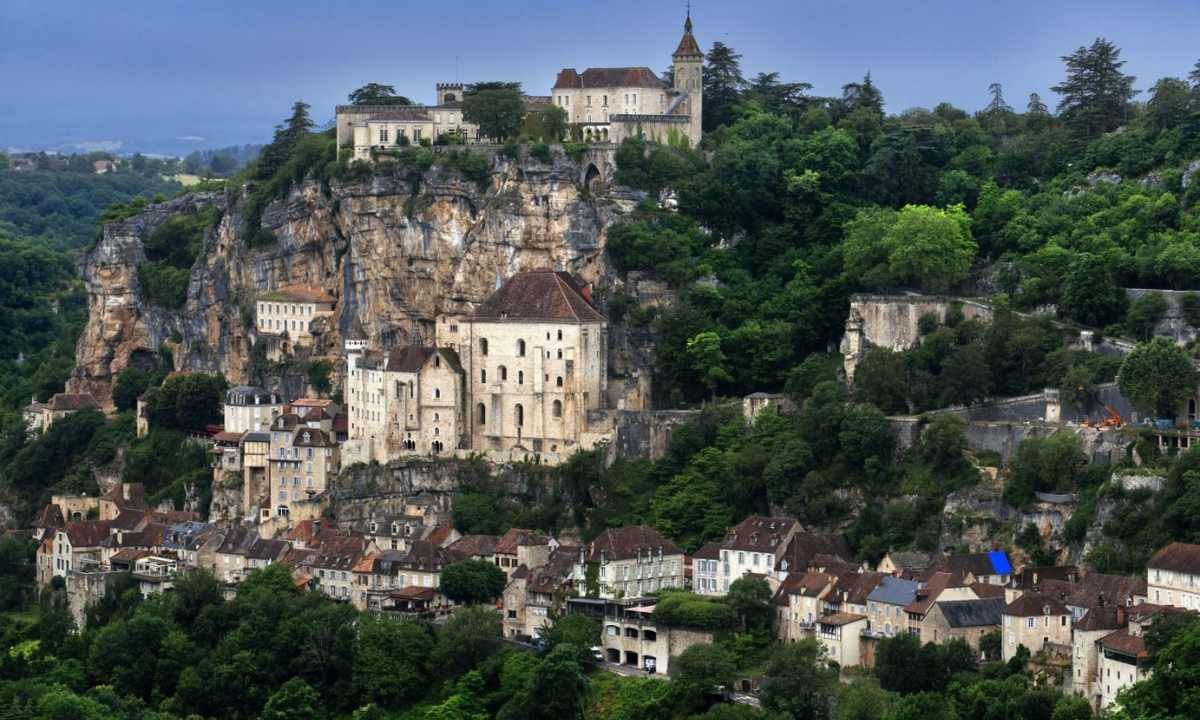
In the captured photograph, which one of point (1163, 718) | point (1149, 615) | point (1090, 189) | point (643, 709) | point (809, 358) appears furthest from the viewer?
point (1090, 189)

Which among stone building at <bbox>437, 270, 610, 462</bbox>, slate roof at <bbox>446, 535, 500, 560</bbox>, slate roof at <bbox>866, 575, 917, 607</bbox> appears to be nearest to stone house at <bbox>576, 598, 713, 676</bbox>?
slate roof at <bbox>866, 575, 917, 607</bbox>

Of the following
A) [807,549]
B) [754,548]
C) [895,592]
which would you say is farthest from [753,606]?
[895,592]

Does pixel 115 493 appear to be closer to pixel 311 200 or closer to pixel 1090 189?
pixel 311 200

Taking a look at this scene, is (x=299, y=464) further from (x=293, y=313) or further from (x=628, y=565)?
(x=628, y=565)

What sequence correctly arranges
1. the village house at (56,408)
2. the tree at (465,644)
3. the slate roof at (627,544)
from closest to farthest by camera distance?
the tree at (465,644) < the slate roof at (627,544) < the village house at (56,408)

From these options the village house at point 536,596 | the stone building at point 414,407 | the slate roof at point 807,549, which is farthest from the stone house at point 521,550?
the slate roof at point 807,549

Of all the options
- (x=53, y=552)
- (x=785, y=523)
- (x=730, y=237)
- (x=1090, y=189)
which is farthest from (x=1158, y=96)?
(x=53, y=552)

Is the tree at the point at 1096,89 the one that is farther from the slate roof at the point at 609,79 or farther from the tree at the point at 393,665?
the tree at the point at 393,665
